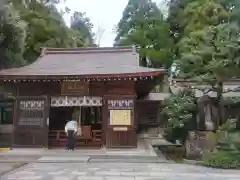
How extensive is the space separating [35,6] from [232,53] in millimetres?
17544

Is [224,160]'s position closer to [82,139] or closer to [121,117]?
[121,117]

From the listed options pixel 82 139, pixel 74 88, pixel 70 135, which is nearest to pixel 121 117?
pixel 70 135

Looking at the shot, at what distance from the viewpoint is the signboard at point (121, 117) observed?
14.0 metres

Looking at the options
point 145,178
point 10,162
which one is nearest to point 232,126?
point 145,178

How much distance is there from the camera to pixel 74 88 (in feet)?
47.2

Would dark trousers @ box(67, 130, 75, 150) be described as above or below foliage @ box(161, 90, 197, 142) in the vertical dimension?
below

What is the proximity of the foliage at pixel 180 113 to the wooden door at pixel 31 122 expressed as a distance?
5125mm

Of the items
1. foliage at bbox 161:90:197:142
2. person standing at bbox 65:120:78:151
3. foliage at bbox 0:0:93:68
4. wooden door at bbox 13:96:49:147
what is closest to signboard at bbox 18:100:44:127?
wooden door at bbox 13:96:49:147

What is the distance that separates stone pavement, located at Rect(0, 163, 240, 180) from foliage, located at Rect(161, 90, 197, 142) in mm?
3196

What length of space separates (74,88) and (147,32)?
20.4 metres

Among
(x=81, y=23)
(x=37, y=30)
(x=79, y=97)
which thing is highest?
(x=81, y=23)

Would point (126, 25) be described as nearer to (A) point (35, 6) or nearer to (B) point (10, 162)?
(A) point (35, 6)

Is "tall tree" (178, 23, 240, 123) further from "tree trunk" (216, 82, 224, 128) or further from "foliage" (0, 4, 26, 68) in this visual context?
"foliage" (0, 4, 26, 68)

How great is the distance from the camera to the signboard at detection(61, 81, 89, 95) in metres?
14.3
